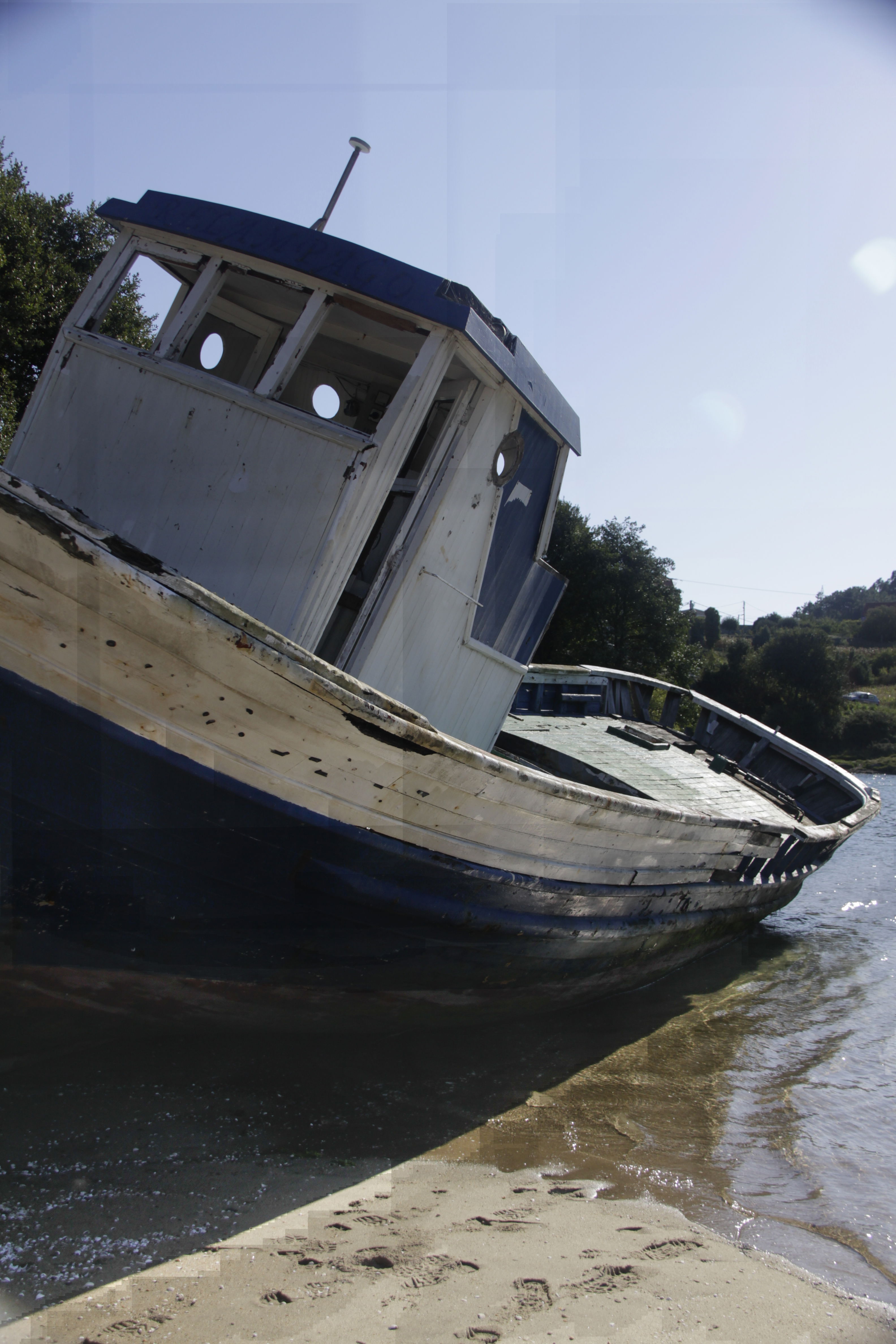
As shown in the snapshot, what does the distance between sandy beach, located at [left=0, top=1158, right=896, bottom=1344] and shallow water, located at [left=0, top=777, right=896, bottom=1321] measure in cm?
14

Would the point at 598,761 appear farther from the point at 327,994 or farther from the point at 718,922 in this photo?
the point at 327,994

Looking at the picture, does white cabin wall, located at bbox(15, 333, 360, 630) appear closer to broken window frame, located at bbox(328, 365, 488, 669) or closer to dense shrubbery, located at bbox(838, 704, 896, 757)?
broken window frame, located at bbox(328, 365, 488, 669)

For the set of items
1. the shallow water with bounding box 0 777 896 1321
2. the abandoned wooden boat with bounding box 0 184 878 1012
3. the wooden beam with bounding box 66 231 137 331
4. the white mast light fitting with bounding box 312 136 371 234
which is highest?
the white mast light fitting with bounding box 312 136 371 234

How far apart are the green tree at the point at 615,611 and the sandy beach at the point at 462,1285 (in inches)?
990

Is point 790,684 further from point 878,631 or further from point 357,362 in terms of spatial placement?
point 878,631

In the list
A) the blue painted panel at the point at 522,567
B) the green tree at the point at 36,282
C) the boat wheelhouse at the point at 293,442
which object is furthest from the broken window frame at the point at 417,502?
the green tree at the point at 36,282

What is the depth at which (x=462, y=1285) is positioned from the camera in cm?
231

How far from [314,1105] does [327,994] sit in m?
0.45

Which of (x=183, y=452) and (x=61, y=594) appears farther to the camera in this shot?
(x=183, y=452)

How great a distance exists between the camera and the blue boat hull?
9.21 ft

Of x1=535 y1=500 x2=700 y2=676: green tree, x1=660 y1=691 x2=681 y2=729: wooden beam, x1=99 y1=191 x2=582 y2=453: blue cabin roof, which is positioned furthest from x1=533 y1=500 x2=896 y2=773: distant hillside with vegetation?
x1=99 y1=191 x2=582 y2=453: blue cabin roof

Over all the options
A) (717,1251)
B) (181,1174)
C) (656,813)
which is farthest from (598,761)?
(181,1174)

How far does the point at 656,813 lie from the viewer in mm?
4367

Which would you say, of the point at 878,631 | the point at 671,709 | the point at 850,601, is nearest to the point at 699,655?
the point at 671,709
